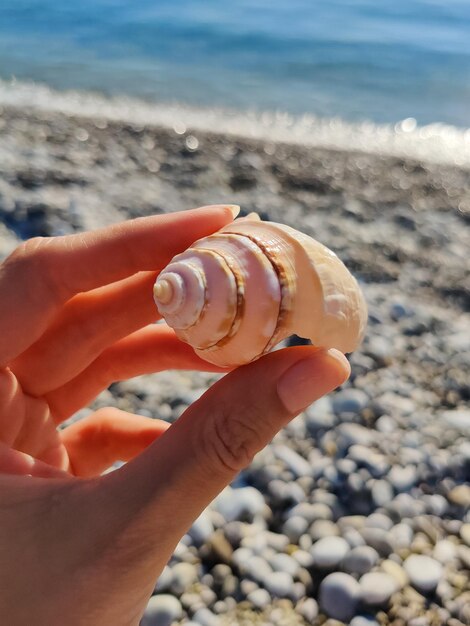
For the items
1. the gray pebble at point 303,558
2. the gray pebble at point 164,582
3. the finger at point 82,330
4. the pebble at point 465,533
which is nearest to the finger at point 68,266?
the finger at point 82,330

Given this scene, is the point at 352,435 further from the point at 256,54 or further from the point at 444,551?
the point at 256,54

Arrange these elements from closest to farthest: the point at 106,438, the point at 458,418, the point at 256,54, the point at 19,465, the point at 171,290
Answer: the point at 171,290 < the point at 19,465 < the point at 106,438 < the point at 458,418 < the point at 256,54

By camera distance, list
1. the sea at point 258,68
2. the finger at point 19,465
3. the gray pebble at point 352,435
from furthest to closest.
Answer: the sea at point 258,68, the gray pebble at point 352,435, the finger at point 19,465

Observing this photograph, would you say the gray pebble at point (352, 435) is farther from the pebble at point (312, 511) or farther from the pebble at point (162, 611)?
the pebble at point (162, 611)

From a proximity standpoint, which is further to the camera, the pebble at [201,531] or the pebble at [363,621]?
the pebble at [201,531]

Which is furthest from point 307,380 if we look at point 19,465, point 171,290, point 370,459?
point 370,459

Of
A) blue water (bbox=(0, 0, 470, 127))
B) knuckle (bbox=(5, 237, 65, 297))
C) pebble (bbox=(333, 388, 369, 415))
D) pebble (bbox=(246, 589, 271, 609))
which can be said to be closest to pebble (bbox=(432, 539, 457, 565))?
pebble (bbox=(246, 589, 271, 609))
